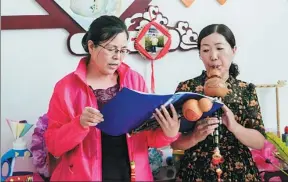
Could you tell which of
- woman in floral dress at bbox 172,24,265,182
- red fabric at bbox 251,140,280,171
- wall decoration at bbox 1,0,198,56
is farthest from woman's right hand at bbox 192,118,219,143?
wall decoration at bbox 1,0,198,56

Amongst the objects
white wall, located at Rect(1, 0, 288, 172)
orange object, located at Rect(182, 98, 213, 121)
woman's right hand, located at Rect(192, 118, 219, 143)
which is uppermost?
white wall, located at Rect(1, 0, 288, 172)

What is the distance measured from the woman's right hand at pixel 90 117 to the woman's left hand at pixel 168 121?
5.1 inches

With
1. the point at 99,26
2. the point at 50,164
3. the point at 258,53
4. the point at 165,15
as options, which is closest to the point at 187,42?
the point at 165,15

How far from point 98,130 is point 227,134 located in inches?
13.0

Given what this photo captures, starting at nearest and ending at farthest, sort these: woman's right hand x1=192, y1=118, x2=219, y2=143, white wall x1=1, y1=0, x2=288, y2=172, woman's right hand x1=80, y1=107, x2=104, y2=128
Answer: woman's right hand x1=80, y1=107, x2=104, y2=128, woman's right hand x1=192, y1=118, x2=219, y2=143, white wall x1=1, y1=0, x2=288, y2=172

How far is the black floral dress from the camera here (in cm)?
98

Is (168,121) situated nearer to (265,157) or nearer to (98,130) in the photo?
(98,130)

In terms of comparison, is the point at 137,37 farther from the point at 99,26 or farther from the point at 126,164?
the point at 126,164

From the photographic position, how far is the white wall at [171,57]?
3.48 feet

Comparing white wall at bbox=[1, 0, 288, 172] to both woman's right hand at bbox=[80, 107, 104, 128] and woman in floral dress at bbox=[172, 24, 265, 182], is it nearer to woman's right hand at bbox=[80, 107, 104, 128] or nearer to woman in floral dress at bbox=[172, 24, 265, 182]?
woman in floral dress at bbox=[172, 24, 265, 182]

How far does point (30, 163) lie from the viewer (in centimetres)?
106

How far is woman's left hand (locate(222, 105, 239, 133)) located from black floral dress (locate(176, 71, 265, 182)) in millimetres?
35

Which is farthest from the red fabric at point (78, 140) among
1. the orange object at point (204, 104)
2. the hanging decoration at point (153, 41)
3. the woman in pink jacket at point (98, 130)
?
the hanging decoration at point (153, 41)

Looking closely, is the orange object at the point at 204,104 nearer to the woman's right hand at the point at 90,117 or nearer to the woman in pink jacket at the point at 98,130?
the woman in pink jacket at the point at 98,130
